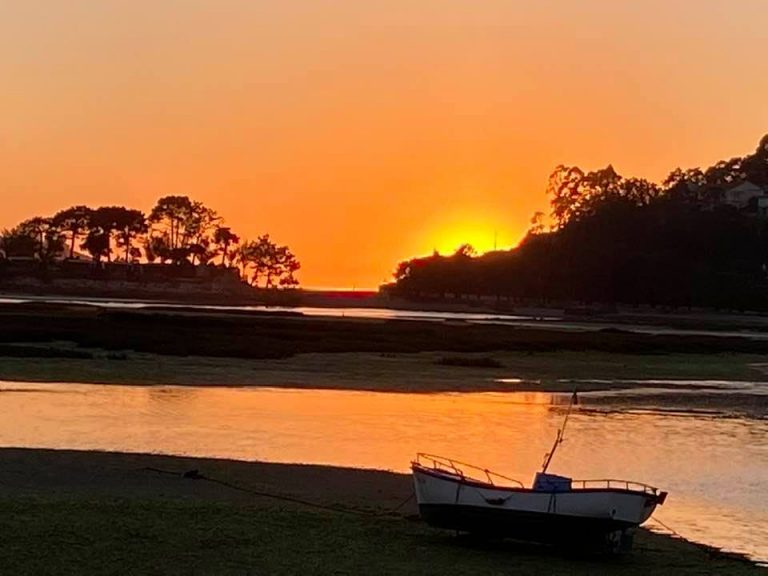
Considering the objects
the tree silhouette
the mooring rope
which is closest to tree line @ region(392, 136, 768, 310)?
the tree silhouette

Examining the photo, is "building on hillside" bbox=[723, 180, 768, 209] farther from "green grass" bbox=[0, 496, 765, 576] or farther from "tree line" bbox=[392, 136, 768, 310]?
"green grass" bbox=[0, 496, 765, 576]

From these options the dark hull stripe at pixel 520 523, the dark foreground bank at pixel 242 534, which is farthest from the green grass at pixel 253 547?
the dark hull stripe at pixel 520 523

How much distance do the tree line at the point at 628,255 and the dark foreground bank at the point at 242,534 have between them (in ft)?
A: 437

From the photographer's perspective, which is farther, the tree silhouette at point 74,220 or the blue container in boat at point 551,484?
the tree silhouette at point 74,220

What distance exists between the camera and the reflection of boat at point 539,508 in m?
17.4

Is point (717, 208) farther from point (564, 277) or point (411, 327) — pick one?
point (411, 327)

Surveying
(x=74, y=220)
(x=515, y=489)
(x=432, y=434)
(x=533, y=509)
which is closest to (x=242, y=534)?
(x=515, y=489)

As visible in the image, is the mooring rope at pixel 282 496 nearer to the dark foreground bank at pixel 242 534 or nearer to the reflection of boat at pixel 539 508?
the dark foreground bank at pixel 242 534

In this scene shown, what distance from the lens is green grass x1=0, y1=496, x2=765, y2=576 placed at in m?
15.7

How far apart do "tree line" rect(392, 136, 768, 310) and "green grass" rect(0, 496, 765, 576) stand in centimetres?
13584

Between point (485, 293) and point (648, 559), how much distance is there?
16138cm

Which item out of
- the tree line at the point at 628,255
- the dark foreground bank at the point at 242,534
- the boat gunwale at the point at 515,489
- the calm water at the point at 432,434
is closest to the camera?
the dark foreground bank at the point at 242,534

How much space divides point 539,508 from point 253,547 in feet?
14.9

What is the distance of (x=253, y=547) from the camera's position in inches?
669
